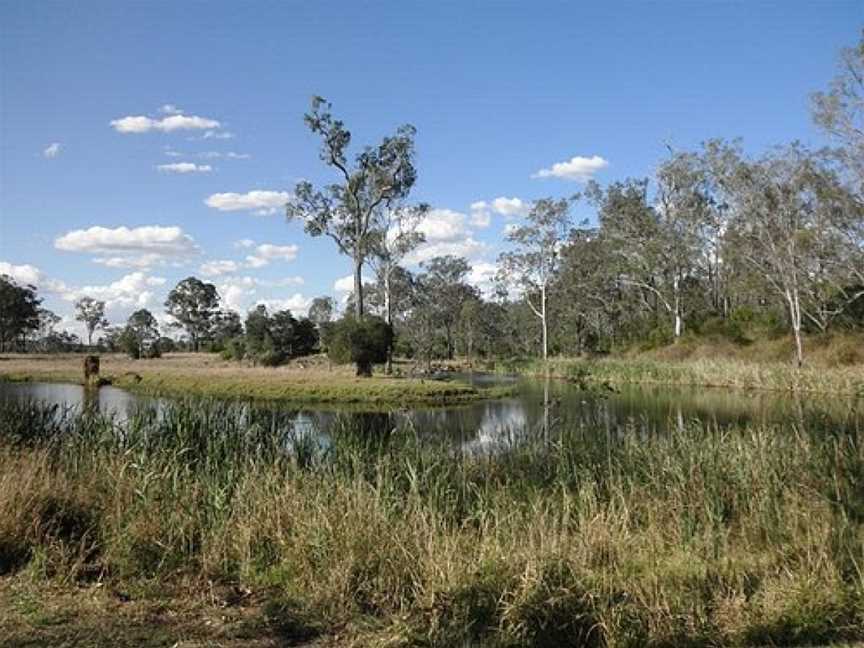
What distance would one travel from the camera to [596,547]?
19.8 feet

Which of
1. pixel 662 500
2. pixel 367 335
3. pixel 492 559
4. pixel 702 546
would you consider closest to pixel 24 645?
pixel 492 559

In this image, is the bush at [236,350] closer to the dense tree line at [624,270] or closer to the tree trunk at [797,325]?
the dense tree line at [624,270]

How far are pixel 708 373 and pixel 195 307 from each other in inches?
2670

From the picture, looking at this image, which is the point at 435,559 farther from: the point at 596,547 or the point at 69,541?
the point at 69,541

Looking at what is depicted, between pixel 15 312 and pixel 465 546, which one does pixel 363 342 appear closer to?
pixel 465 546

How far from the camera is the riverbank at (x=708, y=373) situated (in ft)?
95.2

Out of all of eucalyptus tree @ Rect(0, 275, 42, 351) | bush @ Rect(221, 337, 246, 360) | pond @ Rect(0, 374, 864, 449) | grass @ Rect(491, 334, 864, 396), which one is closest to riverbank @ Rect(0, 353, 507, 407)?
pond @ Rect(0, 374, 864, 449)

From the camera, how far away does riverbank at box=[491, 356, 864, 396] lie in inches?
1143

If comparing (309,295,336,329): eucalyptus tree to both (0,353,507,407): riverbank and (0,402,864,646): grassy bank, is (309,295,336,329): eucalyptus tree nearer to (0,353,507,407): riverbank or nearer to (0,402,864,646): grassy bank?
(0,353,507,407): riverbank

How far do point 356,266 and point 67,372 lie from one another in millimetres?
16979

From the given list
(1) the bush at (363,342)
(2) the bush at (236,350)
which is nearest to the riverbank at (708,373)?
(1) the bush at (363,342)

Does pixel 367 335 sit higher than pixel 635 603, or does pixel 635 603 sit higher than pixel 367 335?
pixel 367 335

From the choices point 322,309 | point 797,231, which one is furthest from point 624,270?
point 322,309

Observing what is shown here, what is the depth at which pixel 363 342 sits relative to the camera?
35062 mm
